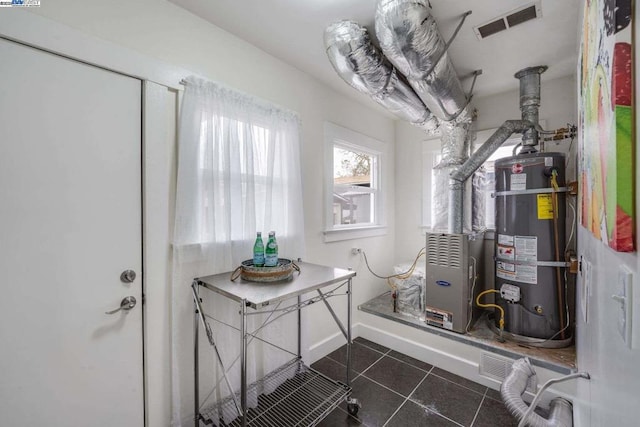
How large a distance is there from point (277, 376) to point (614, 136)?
2175 mm

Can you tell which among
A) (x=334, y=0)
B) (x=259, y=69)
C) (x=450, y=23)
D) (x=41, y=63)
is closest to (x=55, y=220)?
(x=41, y=63)

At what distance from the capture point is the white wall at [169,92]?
4.46 ft

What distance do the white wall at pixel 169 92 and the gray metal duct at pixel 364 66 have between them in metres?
0.56

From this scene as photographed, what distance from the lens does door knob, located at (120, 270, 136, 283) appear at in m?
1.39

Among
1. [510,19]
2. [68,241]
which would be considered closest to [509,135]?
[510,19]

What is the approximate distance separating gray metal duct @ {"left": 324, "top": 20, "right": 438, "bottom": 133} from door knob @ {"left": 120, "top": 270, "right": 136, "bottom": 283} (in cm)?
177

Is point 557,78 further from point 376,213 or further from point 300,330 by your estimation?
point 300,330

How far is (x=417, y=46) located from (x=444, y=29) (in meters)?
0.51

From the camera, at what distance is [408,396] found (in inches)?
78.2

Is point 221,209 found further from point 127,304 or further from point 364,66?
point 364,66

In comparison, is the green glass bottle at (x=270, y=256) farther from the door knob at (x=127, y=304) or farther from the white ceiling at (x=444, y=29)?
the white ceiling at (x=444, y=29)

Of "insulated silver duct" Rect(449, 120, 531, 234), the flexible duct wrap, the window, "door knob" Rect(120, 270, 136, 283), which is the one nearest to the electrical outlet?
the flexible duct wrap

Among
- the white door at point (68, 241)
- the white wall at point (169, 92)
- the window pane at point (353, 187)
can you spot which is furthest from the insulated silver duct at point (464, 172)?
the white door at point (68, 241)

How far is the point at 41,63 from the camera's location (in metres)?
1.17
